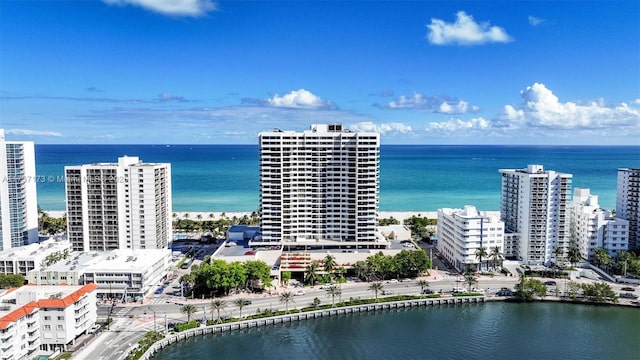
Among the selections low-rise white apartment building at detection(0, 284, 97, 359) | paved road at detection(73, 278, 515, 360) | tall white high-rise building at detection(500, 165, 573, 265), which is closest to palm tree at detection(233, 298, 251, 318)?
Result: paved road at detection(73, 278, 515, 360)

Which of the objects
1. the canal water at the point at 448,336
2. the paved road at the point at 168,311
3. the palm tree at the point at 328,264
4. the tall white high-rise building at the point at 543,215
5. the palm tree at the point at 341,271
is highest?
the tall white high-rise building at the point at 543,215

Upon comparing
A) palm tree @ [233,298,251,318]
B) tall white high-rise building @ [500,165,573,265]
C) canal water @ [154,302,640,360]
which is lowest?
canal water @ [154,302,640,360]

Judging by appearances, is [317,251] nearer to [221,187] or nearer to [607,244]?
[607,244]

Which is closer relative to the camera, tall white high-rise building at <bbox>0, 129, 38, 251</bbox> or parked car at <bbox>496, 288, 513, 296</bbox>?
parked car at <bbox>496, 288, 513, 296</bbox>

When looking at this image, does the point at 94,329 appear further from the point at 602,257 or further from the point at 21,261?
the point at 602,257

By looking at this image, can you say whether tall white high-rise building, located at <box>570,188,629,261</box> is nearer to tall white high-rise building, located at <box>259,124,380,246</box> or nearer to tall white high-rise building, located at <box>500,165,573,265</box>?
tall white high-rise building, located at <box>500,165,573,265</box>

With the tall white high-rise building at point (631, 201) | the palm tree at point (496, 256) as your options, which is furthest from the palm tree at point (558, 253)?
the tall white high-rise building at point (631, 201)

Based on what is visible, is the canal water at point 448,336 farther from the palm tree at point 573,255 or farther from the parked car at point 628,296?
the palm tree at point 573,255

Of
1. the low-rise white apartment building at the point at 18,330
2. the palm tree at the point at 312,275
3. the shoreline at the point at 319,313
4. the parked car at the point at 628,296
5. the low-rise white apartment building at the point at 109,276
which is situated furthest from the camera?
the palm tree at the point at 312,275
